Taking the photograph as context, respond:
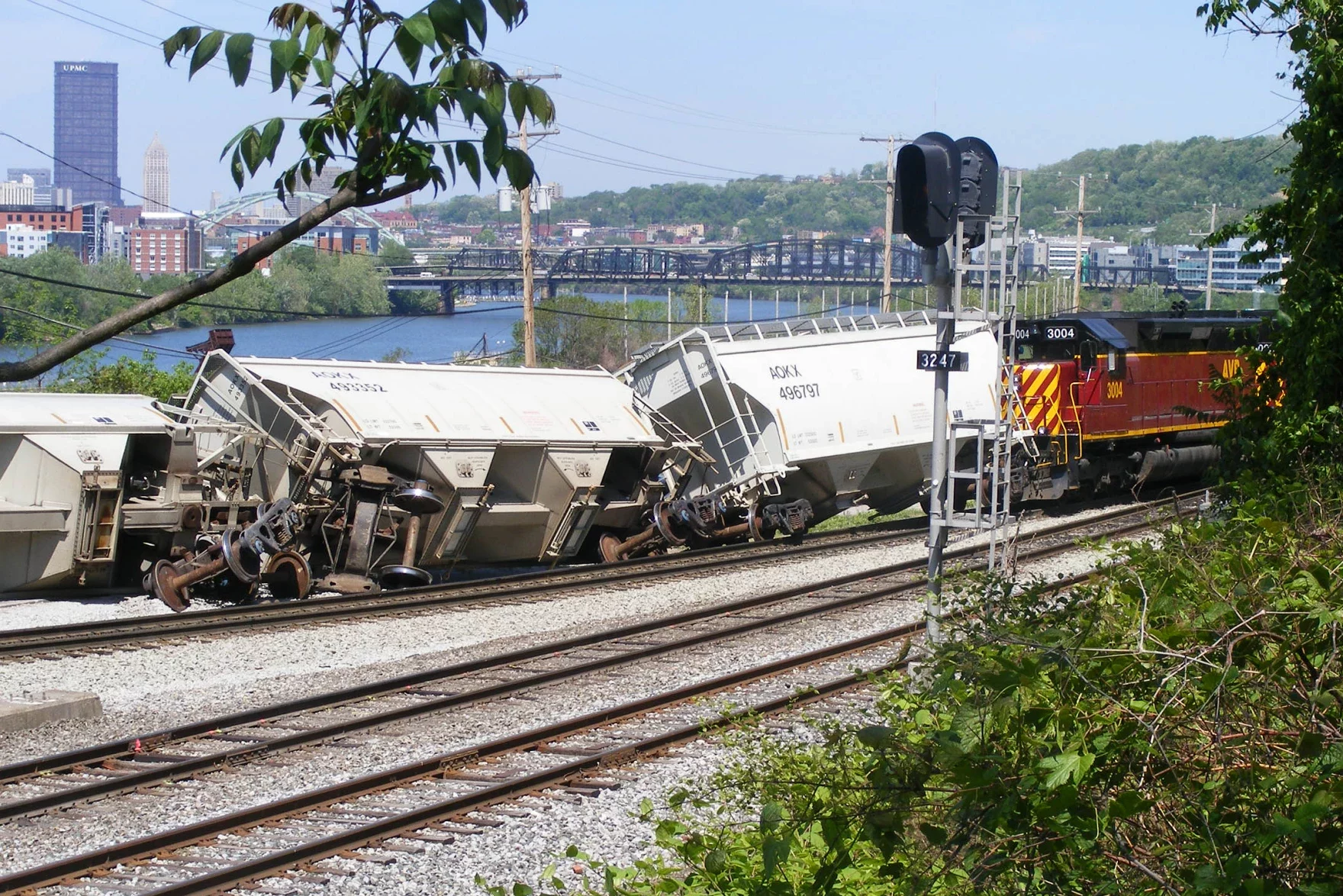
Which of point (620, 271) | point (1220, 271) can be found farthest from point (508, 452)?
point (1220, 271)

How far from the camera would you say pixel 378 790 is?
28.3 ft

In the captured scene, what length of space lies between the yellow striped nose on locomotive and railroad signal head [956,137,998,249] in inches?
651

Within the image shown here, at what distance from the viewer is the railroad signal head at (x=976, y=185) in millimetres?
8461

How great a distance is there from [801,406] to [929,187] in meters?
12.7

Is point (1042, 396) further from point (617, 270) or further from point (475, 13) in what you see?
point (617, 270)

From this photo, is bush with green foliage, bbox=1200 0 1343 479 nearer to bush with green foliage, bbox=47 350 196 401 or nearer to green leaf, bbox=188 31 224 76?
green leaf, bbox=188 31 224 76

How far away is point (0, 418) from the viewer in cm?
1519

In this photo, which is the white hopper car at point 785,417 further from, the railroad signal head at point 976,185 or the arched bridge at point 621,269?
the arched bridge at point 621,269

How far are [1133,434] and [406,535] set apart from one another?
15175 millimetres

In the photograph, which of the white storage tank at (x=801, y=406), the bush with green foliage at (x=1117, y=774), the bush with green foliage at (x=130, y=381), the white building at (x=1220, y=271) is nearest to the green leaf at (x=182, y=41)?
the bush with green foliage at (x=1117, y=774)

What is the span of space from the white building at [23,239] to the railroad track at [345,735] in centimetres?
11682

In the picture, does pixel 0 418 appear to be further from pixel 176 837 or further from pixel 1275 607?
pixel 1275 607

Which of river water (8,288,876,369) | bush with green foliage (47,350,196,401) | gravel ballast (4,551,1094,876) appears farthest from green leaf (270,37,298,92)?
river water (8,288,876,369)

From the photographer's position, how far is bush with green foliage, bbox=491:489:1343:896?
409cm
